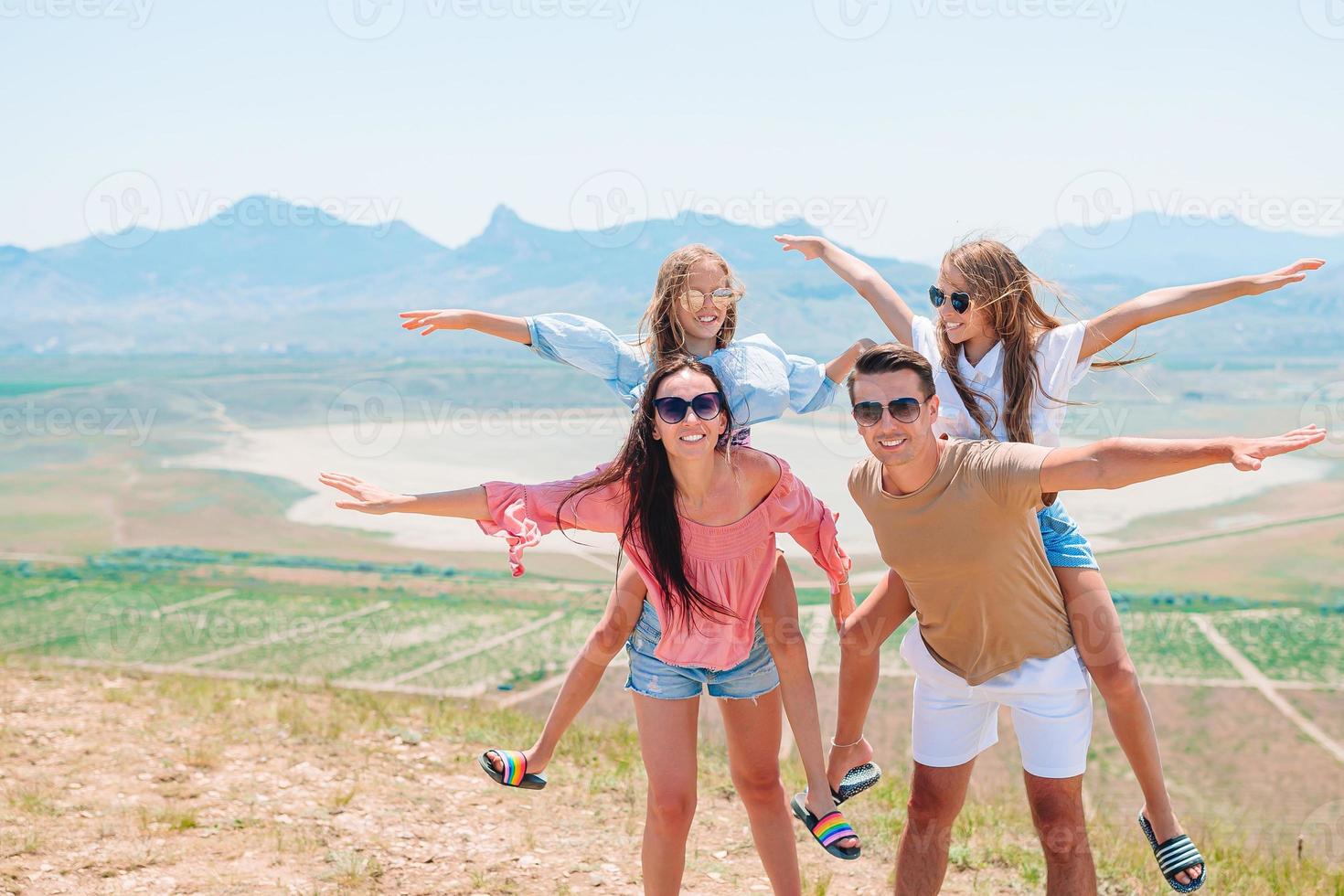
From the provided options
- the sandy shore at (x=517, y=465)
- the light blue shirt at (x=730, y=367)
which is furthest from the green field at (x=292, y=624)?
the light blue shirt at (x=730, y=367)

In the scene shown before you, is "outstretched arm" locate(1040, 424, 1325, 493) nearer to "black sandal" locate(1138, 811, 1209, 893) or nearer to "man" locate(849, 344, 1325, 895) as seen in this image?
"man" locate(849, 344, 1325, 895)

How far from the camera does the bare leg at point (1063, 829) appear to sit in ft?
12.1

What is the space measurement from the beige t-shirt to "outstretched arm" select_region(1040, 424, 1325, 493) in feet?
0.62

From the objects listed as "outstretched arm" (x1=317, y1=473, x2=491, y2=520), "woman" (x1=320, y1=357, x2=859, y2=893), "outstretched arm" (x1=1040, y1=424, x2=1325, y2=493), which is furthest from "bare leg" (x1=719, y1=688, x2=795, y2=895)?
"outstretched arm" (x1=1040, y1=424, x2=1325, y2=493)

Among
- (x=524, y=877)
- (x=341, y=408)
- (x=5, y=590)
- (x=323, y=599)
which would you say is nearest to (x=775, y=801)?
(x=524, y=877)

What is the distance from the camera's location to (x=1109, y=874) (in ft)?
18.1

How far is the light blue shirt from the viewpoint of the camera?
409cm

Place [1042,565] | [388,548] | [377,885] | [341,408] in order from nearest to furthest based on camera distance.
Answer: [1042,565], [377,885], [388,548], [341,408]

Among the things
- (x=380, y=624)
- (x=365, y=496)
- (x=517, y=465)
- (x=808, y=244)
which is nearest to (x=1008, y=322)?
(x=808, y=244)

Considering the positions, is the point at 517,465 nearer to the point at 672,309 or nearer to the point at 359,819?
the point at 359,819

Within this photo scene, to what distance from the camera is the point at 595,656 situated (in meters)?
4.17

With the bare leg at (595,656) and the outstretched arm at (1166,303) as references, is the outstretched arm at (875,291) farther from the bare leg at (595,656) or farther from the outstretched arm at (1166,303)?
the bare leg at (595,656)

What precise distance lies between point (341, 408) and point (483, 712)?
527 ft

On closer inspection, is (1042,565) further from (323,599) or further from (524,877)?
(323,599)
